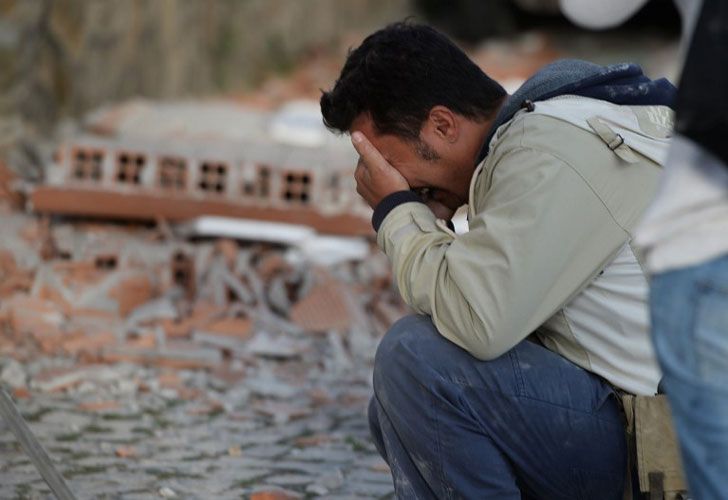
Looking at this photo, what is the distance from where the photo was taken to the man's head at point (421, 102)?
143 inches

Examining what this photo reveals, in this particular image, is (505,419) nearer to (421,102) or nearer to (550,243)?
(550,243)

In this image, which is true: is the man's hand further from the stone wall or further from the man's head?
the stone wall

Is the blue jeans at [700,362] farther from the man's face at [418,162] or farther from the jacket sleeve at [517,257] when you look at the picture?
the man's face at [418,162]

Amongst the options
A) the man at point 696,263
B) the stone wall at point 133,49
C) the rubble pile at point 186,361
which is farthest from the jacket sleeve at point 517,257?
the stone wall at point 133,49

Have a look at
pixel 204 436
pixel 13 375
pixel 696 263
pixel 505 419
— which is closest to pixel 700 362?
pixel 696 263

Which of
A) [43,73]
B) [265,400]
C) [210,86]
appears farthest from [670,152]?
[210,86]

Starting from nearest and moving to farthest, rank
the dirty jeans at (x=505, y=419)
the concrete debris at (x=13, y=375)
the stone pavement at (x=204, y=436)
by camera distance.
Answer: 1. the dirty jeans at (x=505, y=419)
2. the stone pavement at (x=204, y=436)
3. the concrete debris at (x=13, y=375)

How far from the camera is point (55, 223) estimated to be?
7.58 meters

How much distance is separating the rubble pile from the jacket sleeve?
1.49 metres

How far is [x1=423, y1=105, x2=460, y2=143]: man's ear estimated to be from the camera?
3631mm

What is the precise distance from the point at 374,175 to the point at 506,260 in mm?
625

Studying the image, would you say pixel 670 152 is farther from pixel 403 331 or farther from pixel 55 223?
pixel 55 223

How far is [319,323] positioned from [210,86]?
5237mm

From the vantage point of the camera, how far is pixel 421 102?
362 centimetres
